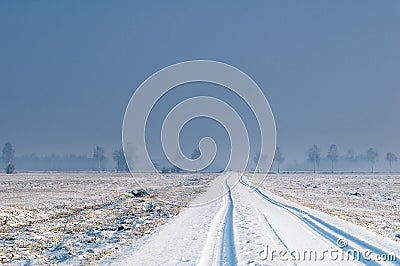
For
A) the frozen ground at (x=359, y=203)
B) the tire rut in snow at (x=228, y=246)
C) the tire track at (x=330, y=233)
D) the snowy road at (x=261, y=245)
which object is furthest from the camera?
the frozen ground at (x=359, y=203)

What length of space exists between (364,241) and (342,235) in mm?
1455

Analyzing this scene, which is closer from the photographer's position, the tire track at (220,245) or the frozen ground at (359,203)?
the tire track at (220,245)

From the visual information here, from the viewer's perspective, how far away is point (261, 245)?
41.8ft

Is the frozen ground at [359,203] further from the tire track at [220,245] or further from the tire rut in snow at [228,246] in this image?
the tire track at [220,245]

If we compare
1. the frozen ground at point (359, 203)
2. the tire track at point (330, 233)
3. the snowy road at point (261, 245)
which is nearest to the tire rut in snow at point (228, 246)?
the snowy road at point (261, 245)

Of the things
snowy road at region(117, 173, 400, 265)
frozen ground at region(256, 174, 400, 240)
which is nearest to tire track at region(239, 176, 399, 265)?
snowy road at region(117, 173, 400, 265)

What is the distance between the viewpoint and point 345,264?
1013 centimetres

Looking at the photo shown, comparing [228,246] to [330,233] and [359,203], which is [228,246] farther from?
[359,203]

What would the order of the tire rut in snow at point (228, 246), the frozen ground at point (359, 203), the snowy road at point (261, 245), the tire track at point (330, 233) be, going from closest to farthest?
the tire rut in snow at point (228, 246) → the snowy road at point (261, 245) → the tire track at point (330, 233) → the frozen ground at point (359, 203)

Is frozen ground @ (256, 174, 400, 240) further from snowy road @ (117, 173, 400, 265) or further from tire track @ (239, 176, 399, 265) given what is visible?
snowy road @ (117, 173, 400, 265)

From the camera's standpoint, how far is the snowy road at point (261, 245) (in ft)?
35.3

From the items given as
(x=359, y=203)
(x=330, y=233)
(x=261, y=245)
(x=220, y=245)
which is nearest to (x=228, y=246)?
(x=220, y=245)

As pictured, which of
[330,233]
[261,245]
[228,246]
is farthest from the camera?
[330,233]

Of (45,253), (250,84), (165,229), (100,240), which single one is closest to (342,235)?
(165,229)
